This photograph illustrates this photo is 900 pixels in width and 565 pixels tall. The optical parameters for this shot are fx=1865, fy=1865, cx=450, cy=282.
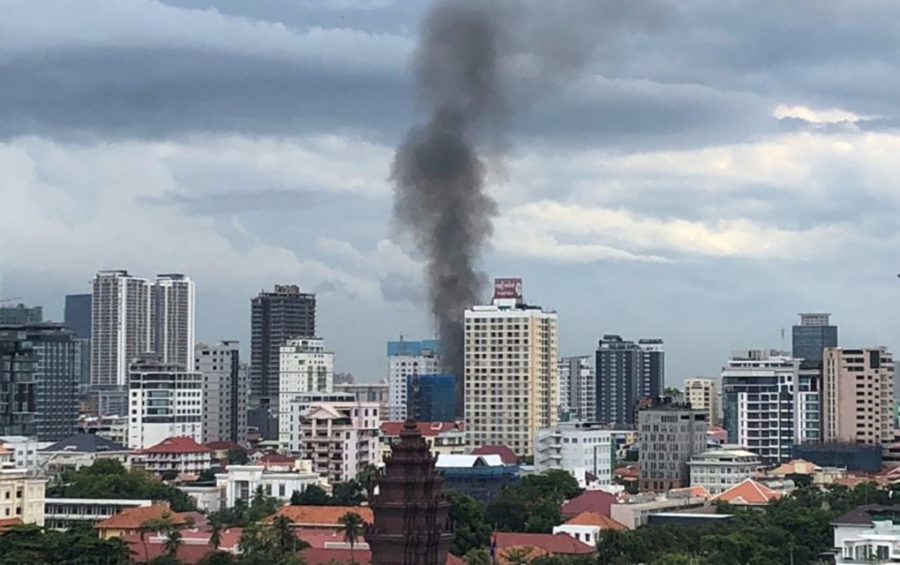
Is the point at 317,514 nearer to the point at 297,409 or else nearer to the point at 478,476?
the point at 478,476

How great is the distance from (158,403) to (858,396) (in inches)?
2559

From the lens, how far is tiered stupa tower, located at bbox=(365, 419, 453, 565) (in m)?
54.7

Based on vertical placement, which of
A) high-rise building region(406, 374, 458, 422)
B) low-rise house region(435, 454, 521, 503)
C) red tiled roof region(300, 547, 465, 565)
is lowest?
→ red tiled roof region(300, 547, 465, 565)

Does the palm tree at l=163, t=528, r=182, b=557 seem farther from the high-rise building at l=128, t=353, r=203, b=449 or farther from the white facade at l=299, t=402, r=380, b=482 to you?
the high-rise building at l=128, t=353, r=203, b=449

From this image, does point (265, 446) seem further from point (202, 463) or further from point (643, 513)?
point (643, 513)

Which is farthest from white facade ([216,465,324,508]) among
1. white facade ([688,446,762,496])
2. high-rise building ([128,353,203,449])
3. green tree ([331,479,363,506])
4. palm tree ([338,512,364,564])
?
high-rise building ([128,353,203,449])

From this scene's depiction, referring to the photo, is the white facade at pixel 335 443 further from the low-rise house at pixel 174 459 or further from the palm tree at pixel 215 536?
the palm tree at pixel 215 536

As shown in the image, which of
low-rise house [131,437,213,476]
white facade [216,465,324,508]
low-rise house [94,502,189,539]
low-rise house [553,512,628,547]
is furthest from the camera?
low-rise house [131,437,213,476]

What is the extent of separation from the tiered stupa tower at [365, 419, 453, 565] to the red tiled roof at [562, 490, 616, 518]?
49.9 m

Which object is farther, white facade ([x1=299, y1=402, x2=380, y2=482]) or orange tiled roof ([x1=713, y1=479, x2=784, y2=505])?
white facade ([x1=299, y1=402, x2=380, y2=482])

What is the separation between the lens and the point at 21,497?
94.6 m

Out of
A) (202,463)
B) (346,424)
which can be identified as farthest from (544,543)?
(202,463)

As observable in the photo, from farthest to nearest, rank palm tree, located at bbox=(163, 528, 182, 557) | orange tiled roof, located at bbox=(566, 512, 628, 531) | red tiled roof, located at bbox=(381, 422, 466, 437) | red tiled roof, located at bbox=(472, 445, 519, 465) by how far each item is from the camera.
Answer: red tiled roof, located at bbox=(381, 422, 466, 437) → red tiled roof, located at bbox=(472, 445, 519, 465) → orange tiled roof, located at bbox=(566, 512, 628, 531) → palm tree, located at bbox=(163, 528, 182, 557)

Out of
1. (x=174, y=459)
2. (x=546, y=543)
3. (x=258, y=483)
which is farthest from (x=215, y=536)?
(x=174, y=459)
